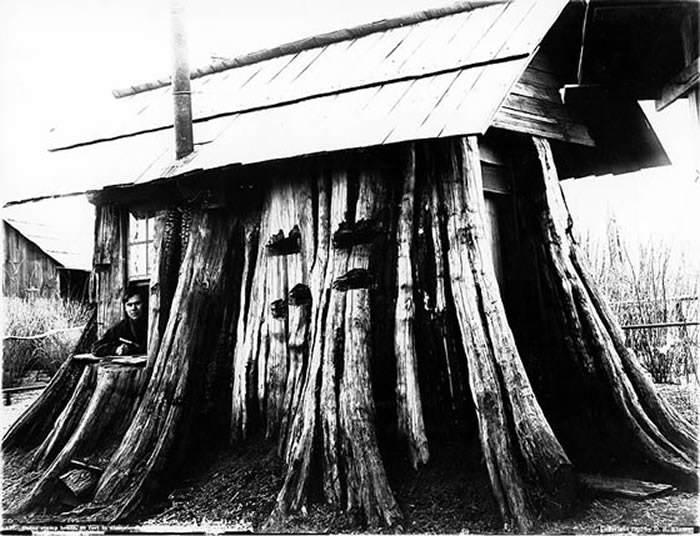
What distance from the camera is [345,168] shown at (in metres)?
5.79

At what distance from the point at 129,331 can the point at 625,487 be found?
4.93m

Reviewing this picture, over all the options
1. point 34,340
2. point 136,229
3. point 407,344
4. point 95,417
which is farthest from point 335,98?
point 34,340

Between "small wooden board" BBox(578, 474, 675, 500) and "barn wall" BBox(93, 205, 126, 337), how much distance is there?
490cm

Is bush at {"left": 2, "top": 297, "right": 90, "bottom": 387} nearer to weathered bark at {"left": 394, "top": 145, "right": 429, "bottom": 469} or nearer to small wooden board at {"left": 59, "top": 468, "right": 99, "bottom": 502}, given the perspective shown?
small wooden board at {"left": 59, "top": 468, "right": 99, "bottom": 502}

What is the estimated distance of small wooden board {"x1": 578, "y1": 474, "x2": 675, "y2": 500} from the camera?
471 centimetres

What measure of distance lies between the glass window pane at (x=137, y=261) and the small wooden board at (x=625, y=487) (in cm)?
475

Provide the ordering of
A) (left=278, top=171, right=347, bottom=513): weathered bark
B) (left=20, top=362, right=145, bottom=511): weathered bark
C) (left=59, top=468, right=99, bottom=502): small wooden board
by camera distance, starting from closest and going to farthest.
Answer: (left=278, top=171, right=347, bottom=513): weathered bark, (left=59, top=468, right=99, bottom=502): small wooden board, (left=20, top=362, right=145, bottom=511): weathered bark

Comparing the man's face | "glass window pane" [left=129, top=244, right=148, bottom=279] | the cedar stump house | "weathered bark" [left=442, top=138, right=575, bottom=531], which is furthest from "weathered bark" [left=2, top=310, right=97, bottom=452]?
"weathered bark" [left=442, top=138, right=575, bottom=531]

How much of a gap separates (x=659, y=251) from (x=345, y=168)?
127 inches

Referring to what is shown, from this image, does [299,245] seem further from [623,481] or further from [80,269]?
[80,269]

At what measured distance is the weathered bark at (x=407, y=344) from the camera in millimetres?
5109

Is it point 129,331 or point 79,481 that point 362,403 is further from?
point 129,331

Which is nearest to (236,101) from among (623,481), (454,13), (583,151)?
(454,13)

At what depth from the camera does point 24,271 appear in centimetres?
836
